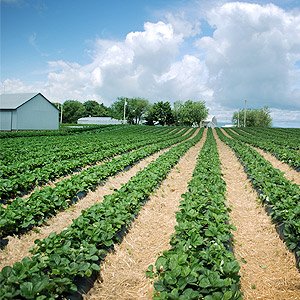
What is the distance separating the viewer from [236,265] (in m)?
3.68

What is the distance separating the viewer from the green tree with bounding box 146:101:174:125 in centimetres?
9981

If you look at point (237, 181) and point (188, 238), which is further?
point (237, 181)

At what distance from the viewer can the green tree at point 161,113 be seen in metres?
99.8

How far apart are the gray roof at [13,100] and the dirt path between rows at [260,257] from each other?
40850 millimetres

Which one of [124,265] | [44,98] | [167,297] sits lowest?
[124,265]

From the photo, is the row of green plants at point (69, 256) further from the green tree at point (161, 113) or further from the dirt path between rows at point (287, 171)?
the green tree at point (161, 113)

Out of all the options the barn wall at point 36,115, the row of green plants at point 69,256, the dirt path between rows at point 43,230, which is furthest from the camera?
the barn wall at point 36,115

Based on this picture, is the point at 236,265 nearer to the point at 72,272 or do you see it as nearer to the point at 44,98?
the point at 72,272

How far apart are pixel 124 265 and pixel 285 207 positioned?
11.9ft

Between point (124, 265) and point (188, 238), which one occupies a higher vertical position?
point (188, 238)

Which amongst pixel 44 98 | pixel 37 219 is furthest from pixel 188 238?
pixel 44 98

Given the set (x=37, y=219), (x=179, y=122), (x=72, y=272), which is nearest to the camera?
(x=72, y=272)

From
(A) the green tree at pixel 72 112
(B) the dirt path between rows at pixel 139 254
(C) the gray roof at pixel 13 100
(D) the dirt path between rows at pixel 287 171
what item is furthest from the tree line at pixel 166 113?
(B) the dirt path between rows at pixel 139 254

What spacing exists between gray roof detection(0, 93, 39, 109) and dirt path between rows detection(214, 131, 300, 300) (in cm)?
Answer: 4085
